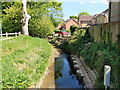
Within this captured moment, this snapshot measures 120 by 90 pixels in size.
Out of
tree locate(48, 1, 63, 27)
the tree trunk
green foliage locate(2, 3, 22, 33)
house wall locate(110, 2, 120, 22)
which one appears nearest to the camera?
house wall locate(110, 2, 120, 22)

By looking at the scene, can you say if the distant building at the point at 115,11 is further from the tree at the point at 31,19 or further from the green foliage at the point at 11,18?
the green foliage at the point at 11,18

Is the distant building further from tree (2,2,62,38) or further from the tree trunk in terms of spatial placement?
tree (2,2,62,38)

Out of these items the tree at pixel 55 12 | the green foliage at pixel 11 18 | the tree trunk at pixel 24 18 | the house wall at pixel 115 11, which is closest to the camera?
the house wall at pixel 115 11

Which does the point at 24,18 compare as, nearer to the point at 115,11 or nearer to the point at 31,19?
Answer: the point at 31,19

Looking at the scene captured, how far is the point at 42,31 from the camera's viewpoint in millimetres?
15516

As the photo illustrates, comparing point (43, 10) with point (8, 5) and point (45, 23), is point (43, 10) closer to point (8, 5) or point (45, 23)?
point (45, 23)

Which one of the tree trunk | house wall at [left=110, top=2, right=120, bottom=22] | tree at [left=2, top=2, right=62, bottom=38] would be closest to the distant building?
house wall at [left=110, top=2, right=120, bottom=22]

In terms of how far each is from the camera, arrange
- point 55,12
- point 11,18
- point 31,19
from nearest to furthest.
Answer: point 11,18
point 31,19
point 55,12

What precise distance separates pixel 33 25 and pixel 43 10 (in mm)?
2756

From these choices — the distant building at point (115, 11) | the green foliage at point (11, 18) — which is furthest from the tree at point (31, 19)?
the distant building at point (115, 11)

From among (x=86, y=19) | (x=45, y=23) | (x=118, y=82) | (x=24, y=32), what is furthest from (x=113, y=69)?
(x=86, y=19)

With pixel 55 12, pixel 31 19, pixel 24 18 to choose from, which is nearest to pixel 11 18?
pixel 31 19

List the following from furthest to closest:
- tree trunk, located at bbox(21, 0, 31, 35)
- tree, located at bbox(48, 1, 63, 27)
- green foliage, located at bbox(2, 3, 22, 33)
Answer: tree, located at bbox(48, 1, 63, 27), green foliage, located at bbox(2, 3, 22, 33), tree trunk, located at bbox(21, 0, 31, 35)

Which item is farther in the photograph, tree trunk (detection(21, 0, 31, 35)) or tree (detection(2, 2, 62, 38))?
tree (detection(2, 2, 62, 38))
